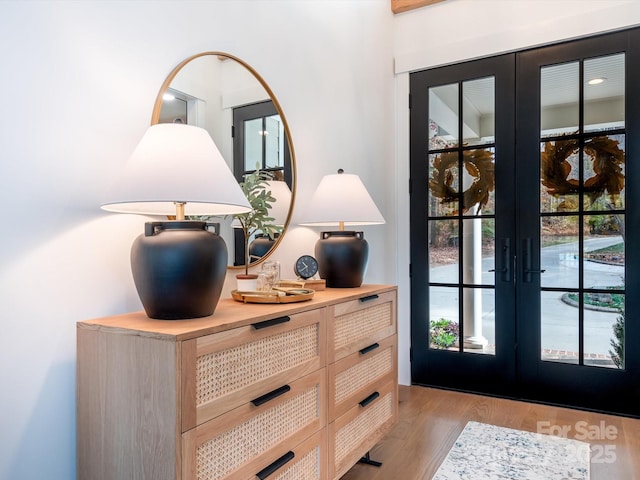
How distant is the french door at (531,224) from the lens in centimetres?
275

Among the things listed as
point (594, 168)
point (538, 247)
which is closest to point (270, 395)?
point (538, 247)

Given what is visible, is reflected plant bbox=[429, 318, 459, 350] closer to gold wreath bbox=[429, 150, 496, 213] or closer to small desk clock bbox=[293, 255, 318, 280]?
gold wreath bbox=[429, 150, 496, 213]

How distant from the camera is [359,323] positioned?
1873mm

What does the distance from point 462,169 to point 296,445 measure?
2.37 meters

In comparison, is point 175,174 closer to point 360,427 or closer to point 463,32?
point 360,427

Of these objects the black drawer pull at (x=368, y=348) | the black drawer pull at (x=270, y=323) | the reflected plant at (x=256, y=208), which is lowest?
the black drawer pull at (x=368, y=348)

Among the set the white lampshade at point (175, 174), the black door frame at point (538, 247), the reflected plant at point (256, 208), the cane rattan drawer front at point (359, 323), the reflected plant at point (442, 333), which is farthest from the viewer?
the reflected plant at point (442, 333)

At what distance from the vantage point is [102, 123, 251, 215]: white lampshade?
1158 millimetres

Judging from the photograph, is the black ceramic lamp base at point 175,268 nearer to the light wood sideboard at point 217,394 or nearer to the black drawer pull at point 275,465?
the light wood sideboard at point 217,394

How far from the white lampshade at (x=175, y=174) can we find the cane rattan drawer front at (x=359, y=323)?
649 mm

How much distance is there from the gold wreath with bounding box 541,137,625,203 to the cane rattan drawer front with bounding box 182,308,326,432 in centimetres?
213

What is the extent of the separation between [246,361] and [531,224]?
2.41 m

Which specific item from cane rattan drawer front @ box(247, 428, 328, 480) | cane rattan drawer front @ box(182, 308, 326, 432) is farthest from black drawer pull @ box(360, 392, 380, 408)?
cane rattan drawer front @ box(182, 308, 326, 432)

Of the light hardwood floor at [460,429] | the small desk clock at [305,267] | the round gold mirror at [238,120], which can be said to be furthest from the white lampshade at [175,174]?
the light hardwood floor at [460,429]
